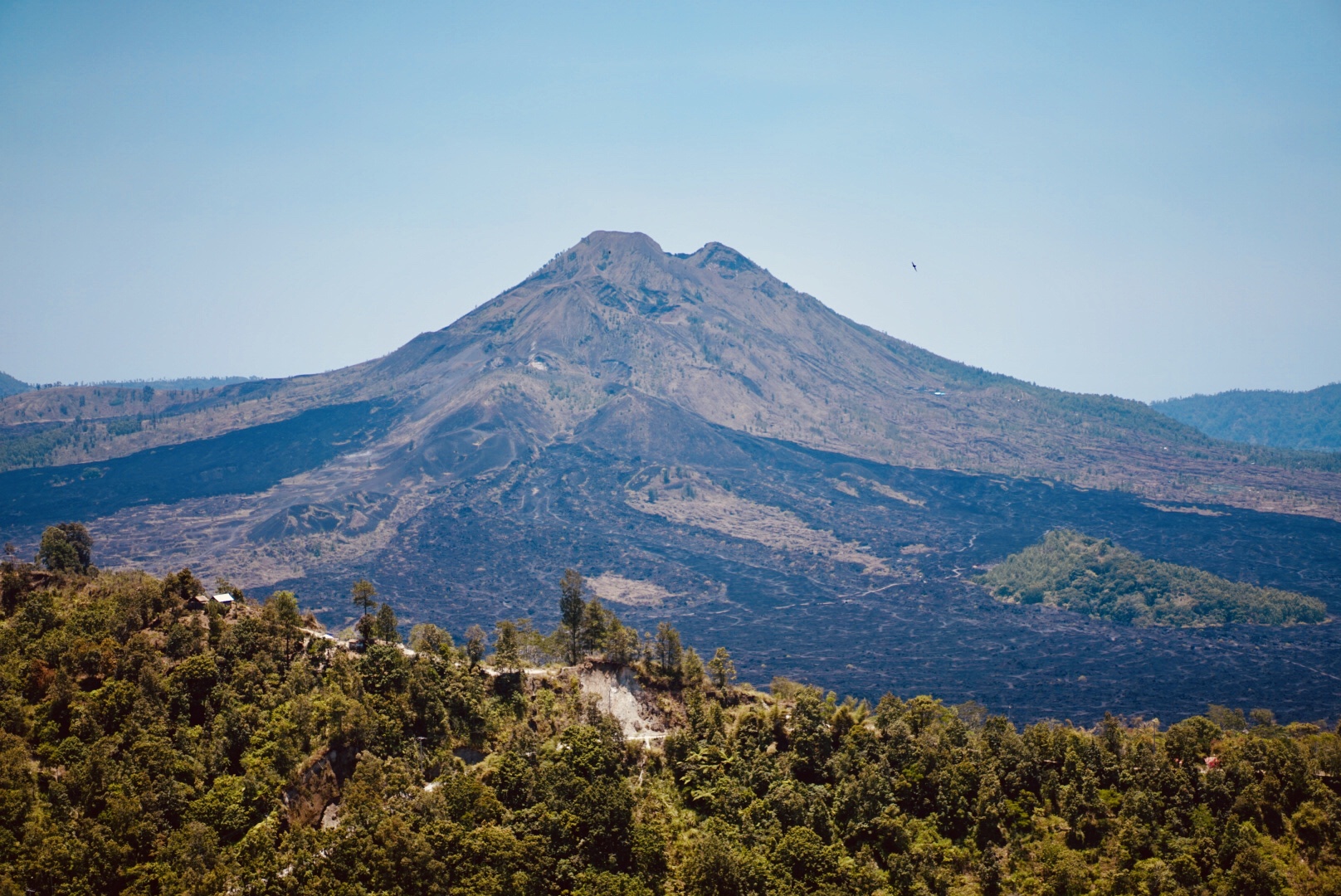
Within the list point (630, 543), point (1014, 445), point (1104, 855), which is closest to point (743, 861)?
point (1104, 855)

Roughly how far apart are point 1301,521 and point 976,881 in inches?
6099

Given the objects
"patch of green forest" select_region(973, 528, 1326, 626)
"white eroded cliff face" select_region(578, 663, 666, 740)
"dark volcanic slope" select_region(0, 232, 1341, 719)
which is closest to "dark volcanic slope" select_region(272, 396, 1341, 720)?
"dark volcanic slope" select_region(0, 232, 1341, 719)

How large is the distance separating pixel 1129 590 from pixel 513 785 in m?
117

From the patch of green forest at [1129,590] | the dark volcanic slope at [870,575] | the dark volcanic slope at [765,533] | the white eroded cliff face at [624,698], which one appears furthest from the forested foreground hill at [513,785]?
the patch of green forest at [1129,590]

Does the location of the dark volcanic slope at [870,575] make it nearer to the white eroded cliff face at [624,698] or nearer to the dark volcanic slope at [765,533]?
the dark volcanic slope at [765,533]

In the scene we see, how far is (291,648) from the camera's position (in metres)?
42.3

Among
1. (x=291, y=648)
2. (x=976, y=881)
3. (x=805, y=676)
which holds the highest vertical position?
(x=291, y=648)

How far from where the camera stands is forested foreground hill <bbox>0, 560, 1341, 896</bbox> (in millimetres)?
31156

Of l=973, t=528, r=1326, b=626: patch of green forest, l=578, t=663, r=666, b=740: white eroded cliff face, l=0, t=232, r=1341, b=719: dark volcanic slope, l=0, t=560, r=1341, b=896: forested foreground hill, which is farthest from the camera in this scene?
l=973, t=528, r=1326, b=626: patch of green forest

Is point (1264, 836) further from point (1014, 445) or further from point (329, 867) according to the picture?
point (1014, 445)

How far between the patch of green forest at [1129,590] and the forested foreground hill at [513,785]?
3543 inches

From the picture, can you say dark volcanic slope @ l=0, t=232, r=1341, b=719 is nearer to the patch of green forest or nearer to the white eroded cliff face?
the patch of green forest

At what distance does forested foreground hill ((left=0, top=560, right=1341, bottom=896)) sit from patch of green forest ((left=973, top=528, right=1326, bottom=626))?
90.0 m

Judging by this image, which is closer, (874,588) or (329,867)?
(329,867)
